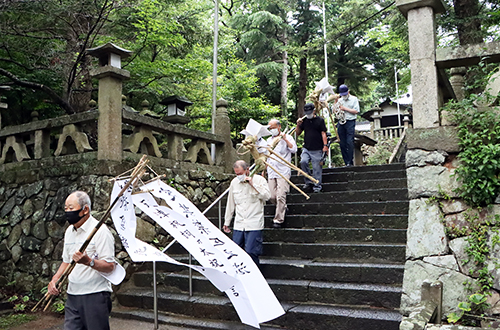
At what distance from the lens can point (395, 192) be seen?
6738mm

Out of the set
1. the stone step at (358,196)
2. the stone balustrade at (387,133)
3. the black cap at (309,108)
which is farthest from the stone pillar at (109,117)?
the stone balustrade at (387,133)

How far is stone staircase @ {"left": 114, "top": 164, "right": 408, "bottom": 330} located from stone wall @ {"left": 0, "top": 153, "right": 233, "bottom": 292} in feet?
4.35

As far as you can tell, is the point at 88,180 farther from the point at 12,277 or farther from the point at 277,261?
the point at 277,261

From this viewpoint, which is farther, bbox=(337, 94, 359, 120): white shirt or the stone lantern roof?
bbox=(337, 94, 359, 120): white shirt

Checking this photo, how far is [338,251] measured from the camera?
5754 mm

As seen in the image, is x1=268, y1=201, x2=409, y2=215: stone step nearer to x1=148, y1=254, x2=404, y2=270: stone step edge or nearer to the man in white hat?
x1=148, y1=254, x2=404, y2=270: stone step edge

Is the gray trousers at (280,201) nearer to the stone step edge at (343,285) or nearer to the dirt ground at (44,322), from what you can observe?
the stone step edge at (343,285)

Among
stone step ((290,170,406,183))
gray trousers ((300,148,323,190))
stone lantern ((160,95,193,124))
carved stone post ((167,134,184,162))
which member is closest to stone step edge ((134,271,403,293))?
gray trousers ((300,148,323,190))

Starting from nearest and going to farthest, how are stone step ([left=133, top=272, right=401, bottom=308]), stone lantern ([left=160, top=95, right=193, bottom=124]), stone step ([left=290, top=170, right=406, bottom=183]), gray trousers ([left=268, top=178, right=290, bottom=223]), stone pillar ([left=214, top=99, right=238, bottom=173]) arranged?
1. stone step ([left=133, top=272, right=401, bottom=308])
2. gray trousers ([left=268, top=178, right=290, bottom=223])
3. stone step ([left=290, top=170, right=406, bottom=183])
4. stone lantern ([left=160, top=95, right=193, bottom=124])
5. stone pillar ([left=214, top=99, right=238, bottom=173])

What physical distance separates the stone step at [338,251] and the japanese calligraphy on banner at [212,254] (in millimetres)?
2491

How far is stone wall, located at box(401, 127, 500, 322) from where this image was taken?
408 cm

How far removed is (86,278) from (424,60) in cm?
405

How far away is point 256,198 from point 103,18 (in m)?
5.92

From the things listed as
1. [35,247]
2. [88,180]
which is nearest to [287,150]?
[88,180]
